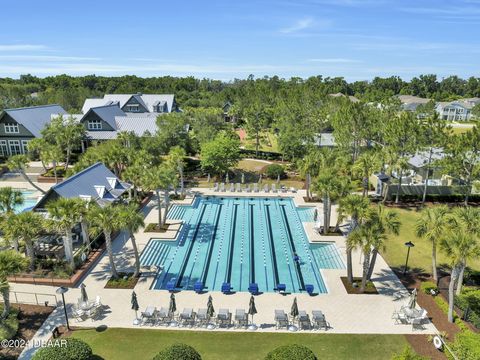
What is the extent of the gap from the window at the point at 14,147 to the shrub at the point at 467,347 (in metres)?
57.8

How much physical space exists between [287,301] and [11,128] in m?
50.0

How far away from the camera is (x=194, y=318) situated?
19.5m

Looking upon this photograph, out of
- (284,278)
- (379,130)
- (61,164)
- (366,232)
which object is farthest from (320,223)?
(61,164)

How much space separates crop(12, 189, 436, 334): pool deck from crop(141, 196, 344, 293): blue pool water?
1177 millimetres

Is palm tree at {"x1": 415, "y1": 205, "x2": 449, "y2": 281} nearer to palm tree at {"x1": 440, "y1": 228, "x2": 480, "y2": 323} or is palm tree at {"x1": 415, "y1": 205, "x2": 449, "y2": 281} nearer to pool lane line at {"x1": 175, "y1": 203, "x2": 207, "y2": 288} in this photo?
palm tree at {"x1": 440, "y1": 228, "x2": 480, "y2": 323}

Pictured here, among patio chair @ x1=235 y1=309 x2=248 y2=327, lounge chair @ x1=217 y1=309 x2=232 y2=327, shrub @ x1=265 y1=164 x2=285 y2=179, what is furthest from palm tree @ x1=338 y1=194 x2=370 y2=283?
shrub @ x1=265 y1=164 x2=285 y2=179

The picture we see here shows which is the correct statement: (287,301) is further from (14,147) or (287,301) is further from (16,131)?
(14,147)

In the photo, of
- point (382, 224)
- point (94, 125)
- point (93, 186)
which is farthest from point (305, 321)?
point (94, 125)

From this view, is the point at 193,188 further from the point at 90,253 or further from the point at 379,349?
the point at 379,349

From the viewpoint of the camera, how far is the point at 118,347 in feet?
57.6

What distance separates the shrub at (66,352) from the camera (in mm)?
14234

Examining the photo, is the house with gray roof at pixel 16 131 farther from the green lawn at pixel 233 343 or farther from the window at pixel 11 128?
the green lawn at pixel 233 343

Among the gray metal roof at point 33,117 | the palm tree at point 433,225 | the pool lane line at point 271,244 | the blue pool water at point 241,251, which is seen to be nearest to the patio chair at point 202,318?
the blue pool water at point 241,251

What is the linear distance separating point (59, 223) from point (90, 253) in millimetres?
4732
